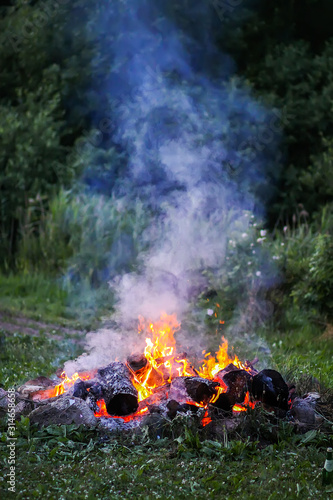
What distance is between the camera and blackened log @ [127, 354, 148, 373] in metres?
5.40

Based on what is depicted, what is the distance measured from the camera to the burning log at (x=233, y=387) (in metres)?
4.85

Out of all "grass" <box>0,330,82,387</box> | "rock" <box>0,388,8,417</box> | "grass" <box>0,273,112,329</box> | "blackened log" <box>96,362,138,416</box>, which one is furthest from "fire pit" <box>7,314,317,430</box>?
"grass" <box>0,273,112,329</box>

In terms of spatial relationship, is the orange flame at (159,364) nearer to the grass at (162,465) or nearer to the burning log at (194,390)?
the burning log at (194,390)

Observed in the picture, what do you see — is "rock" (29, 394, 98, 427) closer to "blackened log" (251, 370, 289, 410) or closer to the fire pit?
the fire pit

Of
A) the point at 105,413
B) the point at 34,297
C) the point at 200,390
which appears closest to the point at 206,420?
the point at 200,390

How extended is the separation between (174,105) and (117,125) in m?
2.92

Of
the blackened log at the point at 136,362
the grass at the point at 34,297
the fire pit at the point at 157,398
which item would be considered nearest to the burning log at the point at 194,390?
the fire pit at the point at 157,398

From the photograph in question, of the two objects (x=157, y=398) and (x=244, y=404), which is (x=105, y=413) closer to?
(x=157, y=398)

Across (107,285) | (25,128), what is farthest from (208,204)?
(25,128)

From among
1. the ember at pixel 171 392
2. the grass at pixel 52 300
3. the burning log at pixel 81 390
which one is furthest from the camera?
the grass at pixel 52 300

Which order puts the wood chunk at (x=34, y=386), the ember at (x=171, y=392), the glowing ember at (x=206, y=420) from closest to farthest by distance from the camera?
the glowing ember at (x=206, y=420), the ember at (x=171, y=392), the wood chunk at (x=34, y=386)

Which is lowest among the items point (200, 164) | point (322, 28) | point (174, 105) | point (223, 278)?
point (223, 278)

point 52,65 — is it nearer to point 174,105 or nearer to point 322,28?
point 174,105

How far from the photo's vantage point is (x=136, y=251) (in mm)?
11164
